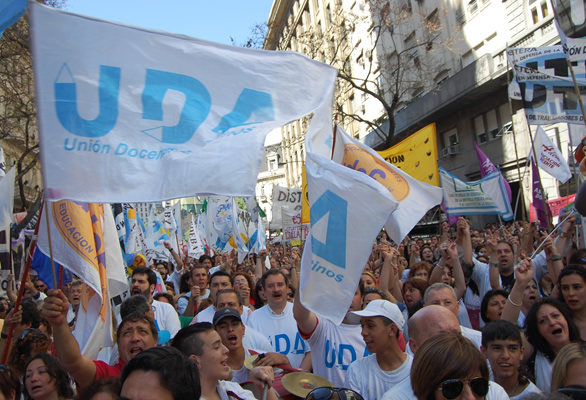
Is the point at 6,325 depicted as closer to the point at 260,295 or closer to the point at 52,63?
the point at 52,63

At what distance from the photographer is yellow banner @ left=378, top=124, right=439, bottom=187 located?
7.26 meters

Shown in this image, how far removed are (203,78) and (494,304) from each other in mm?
3012

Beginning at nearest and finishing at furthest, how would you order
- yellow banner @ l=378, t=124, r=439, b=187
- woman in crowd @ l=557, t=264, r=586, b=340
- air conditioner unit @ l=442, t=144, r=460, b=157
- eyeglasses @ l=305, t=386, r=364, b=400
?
eyeglasses @ l=305, t=386, r=364, b=400 < woman in crowd @ l=557, t=264, r=586, b=340 < yellow banner @ l=378, t=124, r=439, b=187 < air conditioner unit @ l=442, t=144, r=460, b=157

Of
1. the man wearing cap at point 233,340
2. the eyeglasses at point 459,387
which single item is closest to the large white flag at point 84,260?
the man wearing cap at point 233,340

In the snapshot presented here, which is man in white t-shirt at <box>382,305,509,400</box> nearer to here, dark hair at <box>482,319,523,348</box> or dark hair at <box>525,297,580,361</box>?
dark hair at <box>482,319,523,348</box>

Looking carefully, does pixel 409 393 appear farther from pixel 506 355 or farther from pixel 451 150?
pixel 451 150

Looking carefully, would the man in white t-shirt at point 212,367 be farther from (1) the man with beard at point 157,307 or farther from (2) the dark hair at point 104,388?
(1) the man with beard at point 157,307

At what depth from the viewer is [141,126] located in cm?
314

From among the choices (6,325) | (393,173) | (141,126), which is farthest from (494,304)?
(6,325)

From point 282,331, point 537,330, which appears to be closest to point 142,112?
point 282,331

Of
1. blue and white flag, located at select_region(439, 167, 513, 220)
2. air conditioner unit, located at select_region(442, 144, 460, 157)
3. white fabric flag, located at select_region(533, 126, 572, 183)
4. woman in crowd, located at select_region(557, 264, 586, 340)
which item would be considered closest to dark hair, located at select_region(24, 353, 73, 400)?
woman in crowd, located at select_region(557, 264, 586, 340)

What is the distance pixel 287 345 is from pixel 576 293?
92.5 inches

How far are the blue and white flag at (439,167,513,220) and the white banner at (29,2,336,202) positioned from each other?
20.1ft

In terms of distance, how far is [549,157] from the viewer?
31.8 ft
